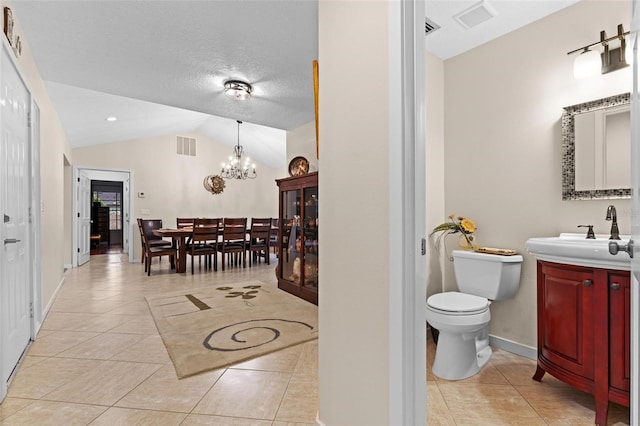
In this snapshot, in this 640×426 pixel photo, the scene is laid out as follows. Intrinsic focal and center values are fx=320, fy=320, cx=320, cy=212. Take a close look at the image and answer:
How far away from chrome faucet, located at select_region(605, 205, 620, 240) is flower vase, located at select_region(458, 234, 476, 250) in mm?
800

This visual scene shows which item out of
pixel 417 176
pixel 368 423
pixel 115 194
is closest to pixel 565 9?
pixel 417 176

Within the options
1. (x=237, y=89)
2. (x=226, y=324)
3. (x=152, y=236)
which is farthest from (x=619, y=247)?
(x=152, y=236)

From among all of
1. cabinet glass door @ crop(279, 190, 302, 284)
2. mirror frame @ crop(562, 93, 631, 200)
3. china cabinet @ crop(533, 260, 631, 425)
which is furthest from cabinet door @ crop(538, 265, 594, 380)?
cabinet glass door @ crop(279, 190, 302, 284)

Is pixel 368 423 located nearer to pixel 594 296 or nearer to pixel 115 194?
pixel 594 296

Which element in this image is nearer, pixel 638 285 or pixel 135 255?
pixel 638 285

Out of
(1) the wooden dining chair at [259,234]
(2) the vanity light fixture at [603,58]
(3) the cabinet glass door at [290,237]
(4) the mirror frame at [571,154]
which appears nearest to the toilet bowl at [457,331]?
(4) the mirror frame at [571,154]

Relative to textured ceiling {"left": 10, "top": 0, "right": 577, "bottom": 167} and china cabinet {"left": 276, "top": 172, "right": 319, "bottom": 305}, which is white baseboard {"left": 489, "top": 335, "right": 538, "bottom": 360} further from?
textured ceiling {"left": 10, "top": 0, "right": 577, "bottom": 167}

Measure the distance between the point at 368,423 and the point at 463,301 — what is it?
1.13 meters

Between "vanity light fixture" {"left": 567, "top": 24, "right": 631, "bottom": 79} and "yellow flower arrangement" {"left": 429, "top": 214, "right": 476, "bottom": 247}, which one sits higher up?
"vanity light fixture" {"left": 567, "top": 24, "right": 631, "bottom": 79}

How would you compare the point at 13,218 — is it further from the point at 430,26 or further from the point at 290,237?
the point at 430,26

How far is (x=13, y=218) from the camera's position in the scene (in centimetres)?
203

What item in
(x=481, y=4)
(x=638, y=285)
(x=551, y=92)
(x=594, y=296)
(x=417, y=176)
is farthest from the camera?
(x=551, y=92)

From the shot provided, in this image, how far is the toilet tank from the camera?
7.01 ft

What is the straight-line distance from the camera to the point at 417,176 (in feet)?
3.64
